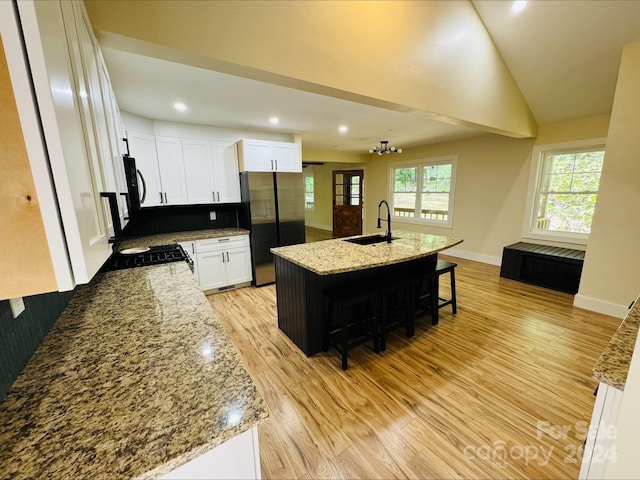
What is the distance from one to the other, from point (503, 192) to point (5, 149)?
595 cm

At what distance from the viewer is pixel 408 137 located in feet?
16.5

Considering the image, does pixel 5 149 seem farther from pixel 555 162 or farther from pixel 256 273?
pixel 555 162

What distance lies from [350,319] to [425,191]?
15.3ft

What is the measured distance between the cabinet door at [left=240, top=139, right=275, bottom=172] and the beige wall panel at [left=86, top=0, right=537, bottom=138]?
87.1 inches

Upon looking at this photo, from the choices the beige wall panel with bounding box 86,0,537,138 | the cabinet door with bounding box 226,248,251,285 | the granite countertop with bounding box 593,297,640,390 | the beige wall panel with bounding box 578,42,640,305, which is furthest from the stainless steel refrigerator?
the beige wall panel with bounding box 578,42,640,305

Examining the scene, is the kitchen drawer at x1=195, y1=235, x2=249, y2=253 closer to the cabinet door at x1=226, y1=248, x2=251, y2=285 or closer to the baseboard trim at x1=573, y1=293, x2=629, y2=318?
the cabinet door at x1=226, y1=248, x2=251, y2=285

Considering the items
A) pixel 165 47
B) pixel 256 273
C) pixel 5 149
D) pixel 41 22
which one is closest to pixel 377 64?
pixel 165 47

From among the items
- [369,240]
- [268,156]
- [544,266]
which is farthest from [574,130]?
[268,156]

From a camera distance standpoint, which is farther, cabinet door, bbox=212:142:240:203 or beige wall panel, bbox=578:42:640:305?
cabinet door, bbox=212:142:240:203

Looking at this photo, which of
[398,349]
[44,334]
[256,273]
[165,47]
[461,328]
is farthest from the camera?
[256,273]

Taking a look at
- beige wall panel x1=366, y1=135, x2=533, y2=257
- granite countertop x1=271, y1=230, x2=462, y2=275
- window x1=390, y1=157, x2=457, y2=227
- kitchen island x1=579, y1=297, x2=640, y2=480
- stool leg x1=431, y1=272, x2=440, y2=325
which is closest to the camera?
kitchen island x1=579, y1=297, x2=640, y2=480

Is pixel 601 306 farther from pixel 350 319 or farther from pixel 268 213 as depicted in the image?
pixel 268 213

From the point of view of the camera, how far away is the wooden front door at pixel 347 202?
7.81 meters

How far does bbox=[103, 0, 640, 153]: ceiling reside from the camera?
2.31m
